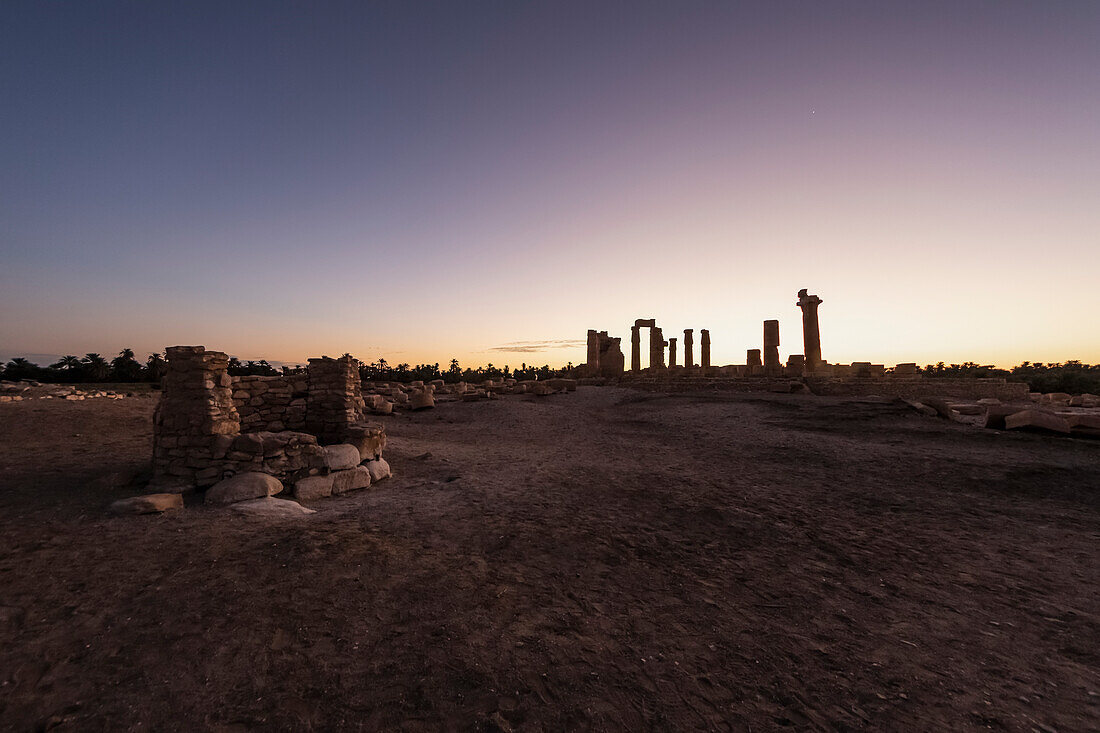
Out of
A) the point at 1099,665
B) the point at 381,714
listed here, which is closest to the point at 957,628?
the point at 1099,665

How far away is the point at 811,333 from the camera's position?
2869cm

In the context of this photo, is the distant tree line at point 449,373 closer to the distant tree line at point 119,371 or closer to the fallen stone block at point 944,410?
the distant tree line at point 119,371

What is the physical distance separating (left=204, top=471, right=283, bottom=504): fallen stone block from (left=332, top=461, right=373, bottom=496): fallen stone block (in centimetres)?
82

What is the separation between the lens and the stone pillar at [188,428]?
22.1 ft

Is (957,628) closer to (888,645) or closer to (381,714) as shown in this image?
(888,645)

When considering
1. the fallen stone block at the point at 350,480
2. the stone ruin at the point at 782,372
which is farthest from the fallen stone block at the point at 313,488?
the stone ruin at the point at 782,372

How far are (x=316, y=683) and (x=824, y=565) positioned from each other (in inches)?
196

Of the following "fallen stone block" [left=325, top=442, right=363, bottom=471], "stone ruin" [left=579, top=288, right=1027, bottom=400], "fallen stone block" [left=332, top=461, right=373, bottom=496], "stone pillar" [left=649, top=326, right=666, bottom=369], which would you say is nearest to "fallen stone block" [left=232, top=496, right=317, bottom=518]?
"fallen stone block" [left=332, top=461, right=373, bottom=496]

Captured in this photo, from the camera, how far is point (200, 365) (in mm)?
7180

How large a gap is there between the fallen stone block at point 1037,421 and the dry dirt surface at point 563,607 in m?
4.89

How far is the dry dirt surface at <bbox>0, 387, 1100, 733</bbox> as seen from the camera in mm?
2580

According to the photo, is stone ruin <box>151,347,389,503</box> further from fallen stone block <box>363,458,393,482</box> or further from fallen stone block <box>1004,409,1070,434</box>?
fallen stone block <box>1004,409,1070,434</box>

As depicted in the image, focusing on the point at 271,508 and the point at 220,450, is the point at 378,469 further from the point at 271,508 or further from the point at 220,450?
the point at 220,450

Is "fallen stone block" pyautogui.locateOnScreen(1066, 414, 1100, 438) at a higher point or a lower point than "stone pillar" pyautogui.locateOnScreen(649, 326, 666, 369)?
lower
